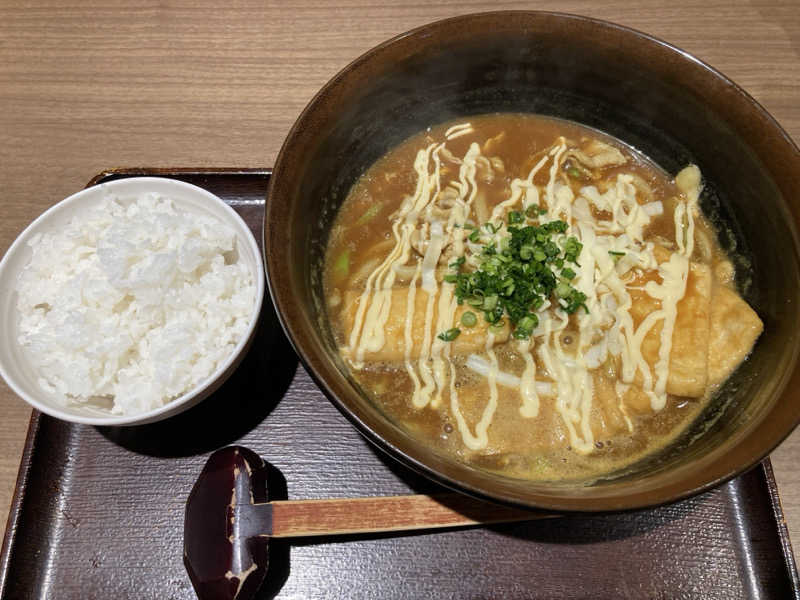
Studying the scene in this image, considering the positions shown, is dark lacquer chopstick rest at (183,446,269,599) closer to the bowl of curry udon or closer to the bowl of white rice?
the bowl of white rice

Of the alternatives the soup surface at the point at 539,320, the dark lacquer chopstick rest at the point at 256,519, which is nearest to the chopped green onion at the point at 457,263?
the soup surface at the point at 539,320

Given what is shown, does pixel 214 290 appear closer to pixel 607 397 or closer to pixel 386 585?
pixel 386 585

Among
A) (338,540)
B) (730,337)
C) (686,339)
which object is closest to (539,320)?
(686,339)

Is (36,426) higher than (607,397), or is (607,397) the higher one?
(607,397)

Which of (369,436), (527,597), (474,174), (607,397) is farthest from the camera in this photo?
(474,174)

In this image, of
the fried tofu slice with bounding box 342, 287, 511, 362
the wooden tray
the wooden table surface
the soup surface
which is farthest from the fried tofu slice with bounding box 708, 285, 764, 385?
the wooden table surface

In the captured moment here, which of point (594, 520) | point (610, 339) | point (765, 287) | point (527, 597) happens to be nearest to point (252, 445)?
point (527, 597)

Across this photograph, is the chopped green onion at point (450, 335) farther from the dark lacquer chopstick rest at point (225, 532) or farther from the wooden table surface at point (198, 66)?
the wooden table surface at point (198, 66)

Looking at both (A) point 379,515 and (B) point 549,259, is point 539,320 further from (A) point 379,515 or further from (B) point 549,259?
(A) point 379,515
